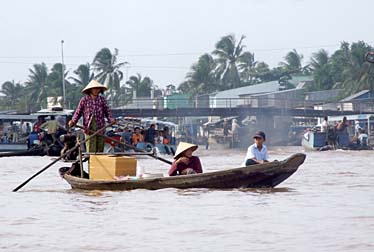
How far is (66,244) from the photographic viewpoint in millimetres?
7859

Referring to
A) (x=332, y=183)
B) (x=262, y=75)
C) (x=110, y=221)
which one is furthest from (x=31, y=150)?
(x=262, y=75)

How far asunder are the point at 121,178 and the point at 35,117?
64.5 feet

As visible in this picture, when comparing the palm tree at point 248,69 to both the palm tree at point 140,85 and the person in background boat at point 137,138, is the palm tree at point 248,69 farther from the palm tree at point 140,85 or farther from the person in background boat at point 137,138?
the person in background boat at point 137,138

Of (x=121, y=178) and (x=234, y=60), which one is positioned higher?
(x=234, y=60)

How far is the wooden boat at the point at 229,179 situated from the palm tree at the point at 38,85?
6342 centimetres

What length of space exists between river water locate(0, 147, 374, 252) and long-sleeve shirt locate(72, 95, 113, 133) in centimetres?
107

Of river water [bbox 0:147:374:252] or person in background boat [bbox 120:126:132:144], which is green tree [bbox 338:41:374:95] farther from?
river water [bbox 0:147:374:252]

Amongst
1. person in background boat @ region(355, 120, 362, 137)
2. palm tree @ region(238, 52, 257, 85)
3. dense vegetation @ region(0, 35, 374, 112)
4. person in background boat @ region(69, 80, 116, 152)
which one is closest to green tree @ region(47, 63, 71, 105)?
dense vegetation @ region(0, 35, 374, 112)

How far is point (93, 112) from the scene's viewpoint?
42.4 feet

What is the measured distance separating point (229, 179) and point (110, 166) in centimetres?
168

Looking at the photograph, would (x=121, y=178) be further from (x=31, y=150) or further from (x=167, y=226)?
(x=31, y=150)

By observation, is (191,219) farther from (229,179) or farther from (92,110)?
(92,110)

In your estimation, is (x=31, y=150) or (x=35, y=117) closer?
(x=31, y=150)

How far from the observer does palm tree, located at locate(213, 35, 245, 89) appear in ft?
240
